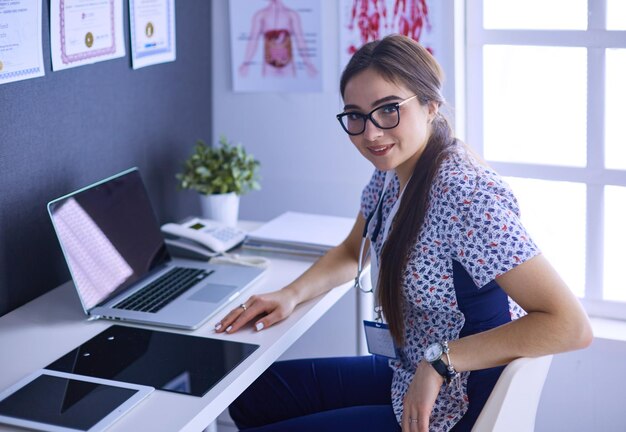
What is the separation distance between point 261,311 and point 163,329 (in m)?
0.22

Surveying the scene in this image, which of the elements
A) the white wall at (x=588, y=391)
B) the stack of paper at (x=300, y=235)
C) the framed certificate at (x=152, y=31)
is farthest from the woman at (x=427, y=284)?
the framed certificate at (x=152, y=31)

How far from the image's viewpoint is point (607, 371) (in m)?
2.42

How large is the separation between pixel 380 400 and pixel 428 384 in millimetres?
367

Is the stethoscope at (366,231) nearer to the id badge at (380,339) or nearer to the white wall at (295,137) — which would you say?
the id badge at (380,339)

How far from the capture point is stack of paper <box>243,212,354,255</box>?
92.8 inches

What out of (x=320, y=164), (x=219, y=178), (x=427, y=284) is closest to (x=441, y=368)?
(x=427, y=284)

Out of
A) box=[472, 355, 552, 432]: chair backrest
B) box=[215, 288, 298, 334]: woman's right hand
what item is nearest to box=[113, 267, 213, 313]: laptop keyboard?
box=[215, 288, 298, 334]: woman's right hand

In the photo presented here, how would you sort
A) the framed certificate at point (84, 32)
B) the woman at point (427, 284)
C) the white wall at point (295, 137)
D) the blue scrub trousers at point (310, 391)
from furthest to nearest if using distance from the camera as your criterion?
1. the white wall at point (295, 137)
2. the framed certificate at point (84, 32)
3. the blue scrub trousers at point (310, 391)
4. the woman at point (427, 284)

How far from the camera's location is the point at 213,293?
6.79ft

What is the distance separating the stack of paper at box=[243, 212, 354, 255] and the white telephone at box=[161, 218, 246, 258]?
52mm

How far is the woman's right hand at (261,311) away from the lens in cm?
189

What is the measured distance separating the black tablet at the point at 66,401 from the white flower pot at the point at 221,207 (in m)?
0.94

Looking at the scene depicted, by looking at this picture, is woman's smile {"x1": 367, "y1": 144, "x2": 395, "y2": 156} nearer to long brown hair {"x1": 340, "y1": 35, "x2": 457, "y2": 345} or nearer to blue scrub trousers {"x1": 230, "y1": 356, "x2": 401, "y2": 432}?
long brown hair {"x1": 340, "y1": 35, "x2": 457, "y2": 345}

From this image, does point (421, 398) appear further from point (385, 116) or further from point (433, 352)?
point (385, 116)
